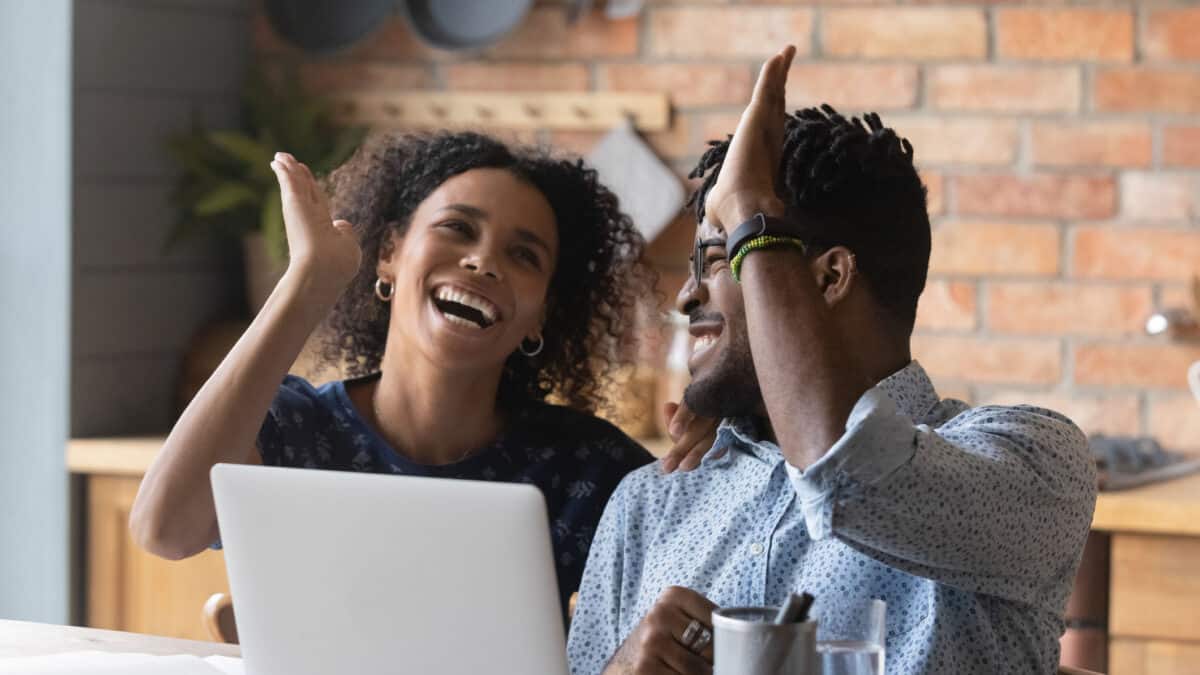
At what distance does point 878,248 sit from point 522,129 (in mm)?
1587

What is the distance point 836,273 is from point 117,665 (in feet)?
2.54

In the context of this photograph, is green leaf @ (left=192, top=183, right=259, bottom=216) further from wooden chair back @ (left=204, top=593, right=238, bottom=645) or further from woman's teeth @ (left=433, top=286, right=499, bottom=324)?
wooden chair back @ (left=204, top=593, right=238, bottom=645)

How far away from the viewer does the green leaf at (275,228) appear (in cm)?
295

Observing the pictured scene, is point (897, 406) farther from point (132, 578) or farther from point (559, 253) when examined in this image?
point (132, 578)

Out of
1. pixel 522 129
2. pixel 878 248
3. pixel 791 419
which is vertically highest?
pixel 522 129

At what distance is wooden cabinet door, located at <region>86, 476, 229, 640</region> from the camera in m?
2.76

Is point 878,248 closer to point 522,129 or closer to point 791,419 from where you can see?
point 791,419

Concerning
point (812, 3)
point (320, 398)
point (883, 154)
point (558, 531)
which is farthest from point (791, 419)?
point (812, 3)

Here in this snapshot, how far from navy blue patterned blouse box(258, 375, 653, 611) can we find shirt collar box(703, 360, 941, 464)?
1.07 ft

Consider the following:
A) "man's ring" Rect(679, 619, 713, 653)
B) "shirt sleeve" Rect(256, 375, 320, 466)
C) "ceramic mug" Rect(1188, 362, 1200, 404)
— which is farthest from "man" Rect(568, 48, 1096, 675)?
"ceramic mug" Rect(1188, 362, 1200, 404)

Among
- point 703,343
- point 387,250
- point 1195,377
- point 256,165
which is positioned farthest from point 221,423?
point 1195,377

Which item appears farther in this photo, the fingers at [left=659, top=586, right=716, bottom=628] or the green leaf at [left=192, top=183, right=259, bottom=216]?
the green leaf at [left=192, top=183, right=259, bottom=216]

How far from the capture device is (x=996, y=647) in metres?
1.33

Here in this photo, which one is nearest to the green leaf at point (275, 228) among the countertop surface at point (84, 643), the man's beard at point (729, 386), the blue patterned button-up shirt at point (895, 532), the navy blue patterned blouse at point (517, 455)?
the navy blue patterned blouse at point (517, 455)
